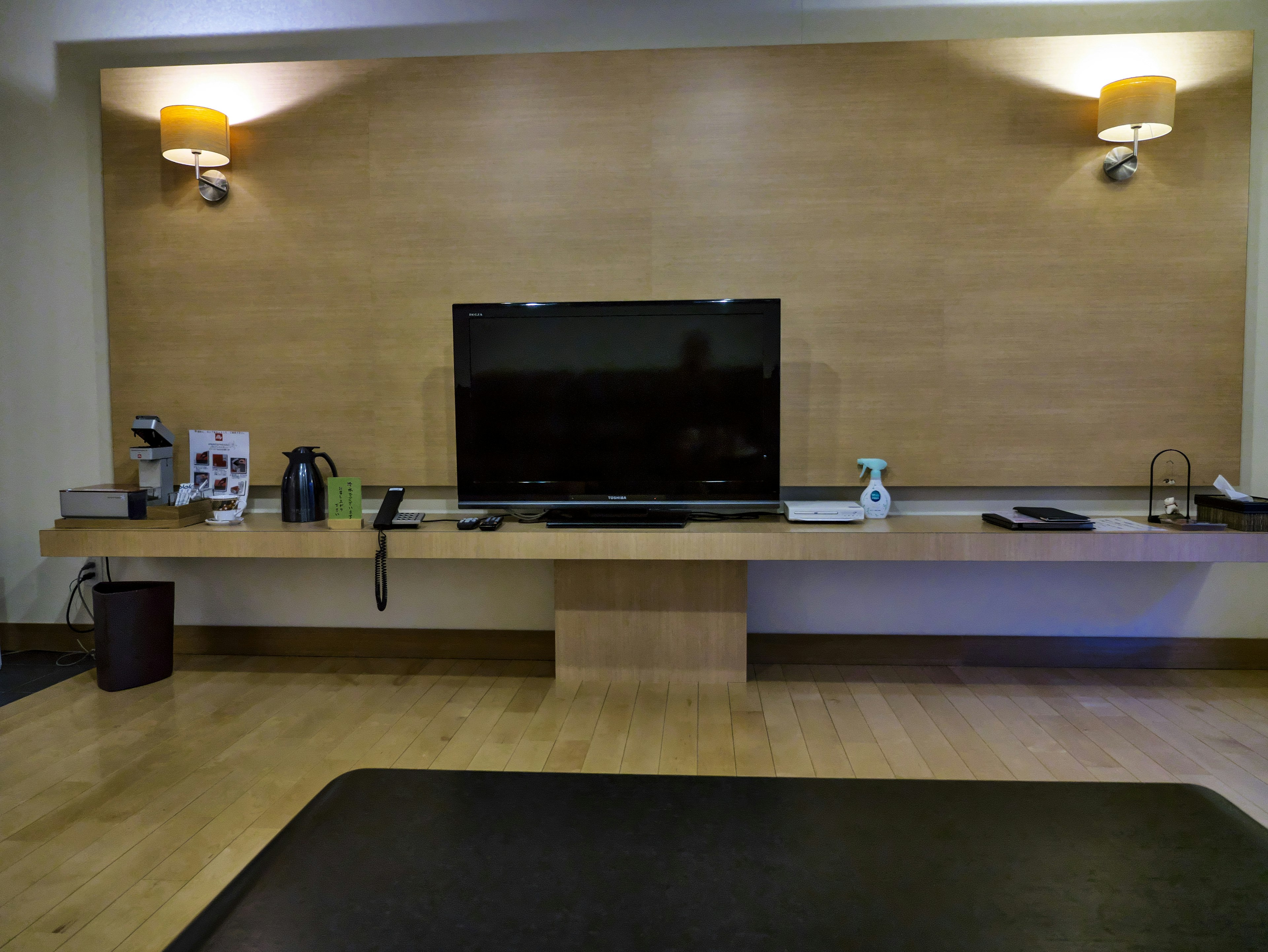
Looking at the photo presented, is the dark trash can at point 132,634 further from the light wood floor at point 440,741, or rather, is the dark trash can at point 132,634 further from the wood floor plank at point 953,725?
the wood floor plank at point 953,725

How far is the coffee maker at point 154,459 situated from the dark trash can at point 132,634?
34cm

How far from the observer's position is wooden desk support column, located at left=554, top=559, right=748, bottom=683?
3008mm

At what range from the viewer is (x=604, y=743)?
2453 mm

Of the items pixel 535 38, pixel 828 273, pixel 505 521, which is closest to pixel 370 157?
pixel 535 38

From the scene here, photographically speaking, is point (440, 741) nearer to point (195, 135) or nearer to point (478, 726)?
point (478, 726)

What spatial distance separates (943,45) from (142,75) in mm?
3035

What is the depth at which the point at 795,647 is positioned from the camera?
3.22 m

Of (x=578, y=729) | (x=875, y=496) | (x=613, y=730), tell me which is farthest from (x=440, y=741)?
(x=875, y=496)

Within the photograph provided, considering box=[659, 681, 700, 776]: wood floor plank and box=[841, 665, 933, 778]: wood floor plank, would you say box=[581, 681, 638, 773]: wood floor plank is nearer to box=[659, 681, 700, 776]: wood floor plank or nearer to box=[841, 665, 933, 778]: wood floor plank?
box=[659, 681, 700, 776]: wood floor plank

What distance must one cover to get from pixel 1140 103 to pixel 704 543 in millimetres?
2052

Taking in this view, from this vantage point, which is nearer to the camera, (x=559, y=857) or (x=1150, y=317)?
(x=559, y=857)

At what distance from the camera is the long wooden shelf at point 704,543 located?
2.64m

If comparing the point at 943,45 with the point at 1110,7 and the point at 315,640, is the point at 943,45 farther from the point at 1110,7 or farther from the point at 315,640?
the point at 315,640

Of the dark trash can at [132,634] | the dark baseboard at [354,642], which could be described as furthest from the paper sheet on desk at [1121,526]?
the dark trash can at [132,634]
